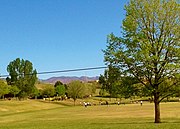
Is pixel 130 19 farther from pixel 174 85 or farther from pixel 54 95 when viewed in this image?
pixel 54 95

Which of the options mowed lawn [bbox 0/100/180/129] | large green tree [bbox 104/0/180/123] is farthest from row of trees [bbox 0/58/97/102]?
large green tree [bbox 104/0/180/123]

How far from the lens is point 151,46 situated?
29.5 metres

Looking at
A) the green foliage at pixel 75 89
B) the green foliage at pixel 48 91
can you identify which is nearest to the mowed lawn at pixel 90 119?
the green foliage at pixel 75 89

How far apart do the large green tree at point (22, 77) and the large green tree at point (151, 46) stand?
104 meters

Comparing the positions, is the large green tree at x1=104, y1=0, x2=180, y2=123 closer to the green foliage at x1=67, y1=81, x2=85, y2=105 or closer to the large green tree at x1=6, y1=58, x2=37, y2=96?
the large green tree at x1=6, y1=58, x2=37, y2=96

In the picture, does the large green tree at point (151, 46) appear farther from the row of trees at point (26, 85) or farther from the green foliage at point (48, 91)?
the green foliage at point (48, 91)

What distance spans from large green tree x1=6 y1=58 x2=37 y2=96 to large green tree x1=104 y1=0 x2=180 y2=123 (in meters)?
104

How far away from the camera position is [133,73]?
3078 cm

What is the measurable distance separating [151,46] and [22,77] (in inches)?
4498

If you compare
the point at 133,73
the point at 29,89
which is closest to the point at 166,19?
the point at 133,73

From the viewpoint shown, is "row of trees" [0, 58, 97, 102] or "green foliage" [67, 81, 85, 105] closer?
"row of trees" [0, 58, 97, 102]

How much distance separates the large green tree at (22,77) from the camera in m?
138

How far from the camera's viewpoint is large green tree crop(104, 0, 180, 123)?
29281 millimetres

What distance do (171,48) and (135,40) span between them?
10.2 ft
